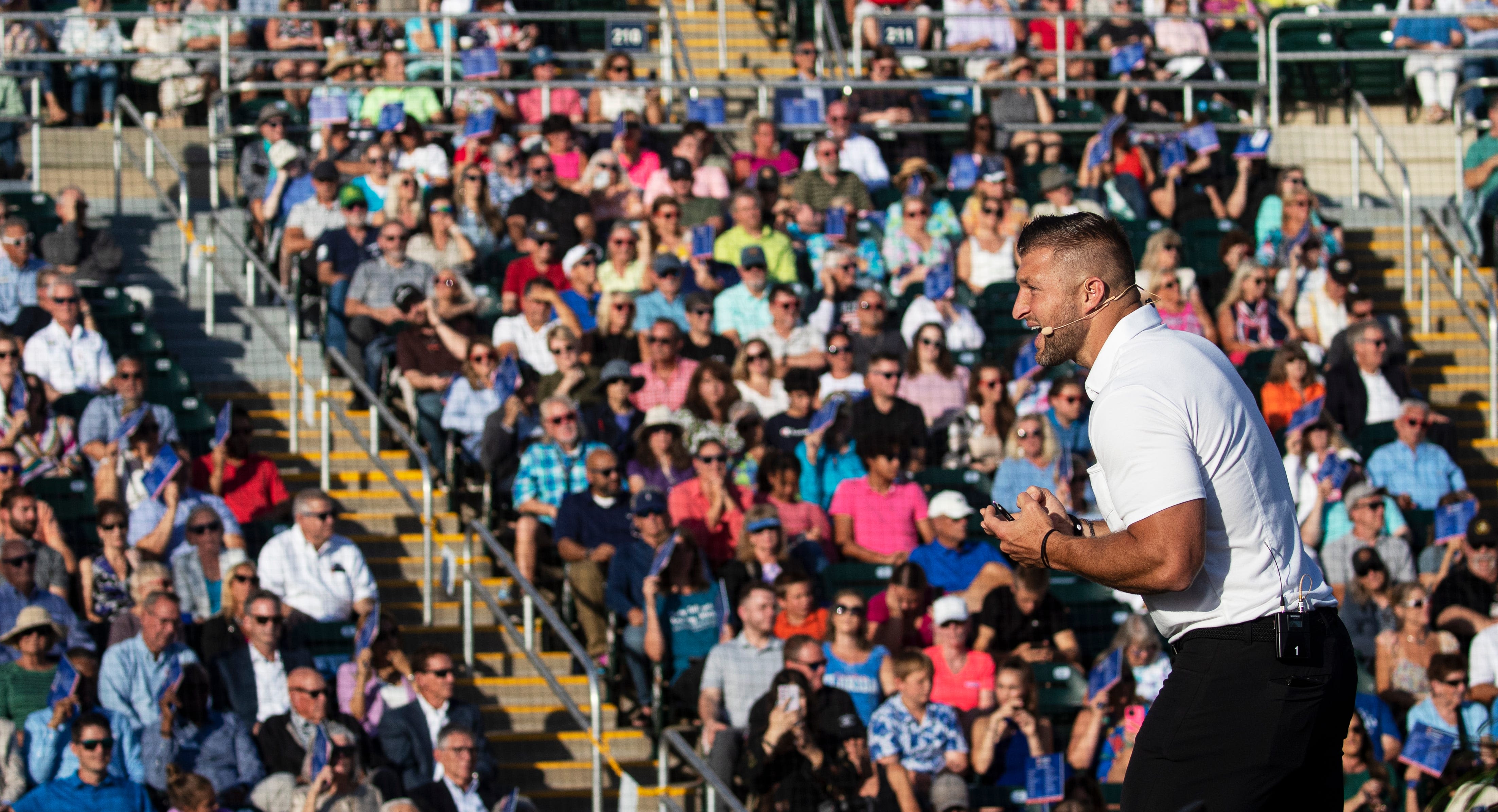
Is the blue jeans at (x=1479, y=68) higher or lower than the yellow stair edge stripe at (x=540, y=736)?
higher

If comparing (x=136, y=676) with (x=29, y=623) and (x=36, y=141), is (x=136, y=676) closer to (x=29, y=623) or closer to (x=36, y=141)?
(x=29, y=623)

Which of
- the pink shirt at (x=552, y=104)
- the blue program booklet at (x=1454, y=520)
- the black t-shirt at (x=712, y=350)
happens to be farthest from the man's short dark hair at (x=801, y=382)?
the pink shirt at (x=552, y=104)

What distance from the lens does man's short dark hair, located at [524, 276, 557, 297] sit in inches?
411

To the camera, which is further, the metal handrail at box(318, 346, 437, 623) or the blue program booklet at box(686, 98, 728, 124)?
the blue program booklet at box(686, 98, 728, 124)

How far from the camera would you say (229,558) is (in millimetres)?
8766

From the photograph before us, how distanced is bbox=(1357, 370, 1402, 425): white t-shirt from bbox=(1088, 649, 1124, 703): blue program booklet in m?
3.58

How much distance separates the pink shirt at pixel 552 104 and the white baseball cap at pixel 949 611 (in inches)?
230

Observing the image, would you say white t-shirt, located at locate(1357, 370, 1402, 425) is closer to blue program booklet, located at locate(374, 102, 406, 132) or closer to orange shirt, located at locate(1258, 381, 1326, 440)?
orange shirt, located at locate(1258, 381, 1326, 440)

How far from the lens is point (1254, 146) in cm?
1273

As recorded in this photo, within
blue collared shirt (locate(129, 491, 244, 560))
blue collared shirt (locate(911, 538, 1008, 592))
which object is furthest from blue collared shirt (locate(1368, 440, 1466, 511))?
blue collared shirt (locate(129, 491, 244, 560))

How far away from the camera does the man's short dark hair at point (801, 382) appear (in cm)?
1002

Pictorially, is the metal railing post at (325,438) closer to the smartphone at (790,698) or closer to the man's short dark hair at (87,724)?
the man's short dark hair at (87,724)

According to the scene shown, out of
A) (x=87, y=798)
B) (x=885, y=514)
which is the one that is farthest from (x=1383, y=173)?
(x=87, y=798)

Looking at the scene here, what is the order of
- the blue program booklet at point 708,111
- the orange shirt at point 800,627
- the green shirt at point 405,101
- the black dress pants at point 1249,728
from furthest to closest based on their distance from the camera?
1. the blue program booklet at point 708,111
2. the green shirt at point 405,101
3. the orange shirt at point 800,627
4. the black dress pants at point 1249,728
